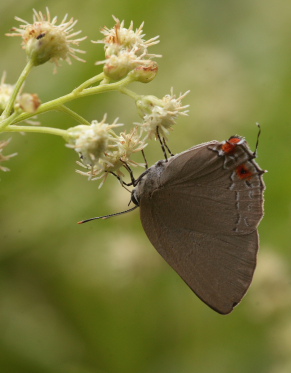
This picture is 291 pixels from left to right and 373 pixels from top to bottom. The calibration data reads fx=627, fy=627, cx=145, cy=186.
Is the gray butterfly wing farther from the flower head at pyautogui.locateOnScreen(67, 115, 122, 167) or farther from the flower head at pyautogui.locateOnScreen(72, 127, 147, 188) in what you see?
the flower head at pyautogui.locateOnScreen(67, 115, 122, 167)

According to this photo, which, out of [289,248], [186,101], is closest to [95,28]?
[186,101]

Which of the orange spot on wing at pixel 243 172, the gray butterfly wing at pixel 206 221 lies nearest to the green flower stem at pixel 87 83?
the gray butterfly wing at pixel 206 221

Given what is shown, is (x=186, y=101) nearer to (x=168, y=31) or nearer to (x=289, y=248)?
(x=168, y=31)

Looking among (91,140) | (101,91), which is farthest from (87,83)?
(91,140)

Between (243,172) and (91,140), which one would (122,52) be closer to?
(91,140)

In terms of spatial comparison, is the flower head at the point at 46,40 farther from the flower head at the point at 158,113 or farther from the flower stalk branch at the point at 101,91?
the flower head at the point at 158,113

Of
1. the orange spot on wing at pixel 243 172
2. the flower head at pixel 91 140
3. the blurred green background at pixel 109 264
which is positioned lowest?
the blurred green background at pixel 109 264

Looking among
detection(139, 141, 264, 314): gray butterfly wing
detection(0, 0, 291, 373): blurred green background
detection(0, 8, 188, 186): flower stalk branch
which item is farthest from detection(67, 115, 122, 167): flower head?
detection(0, 0, 291, 373): blurred green background
